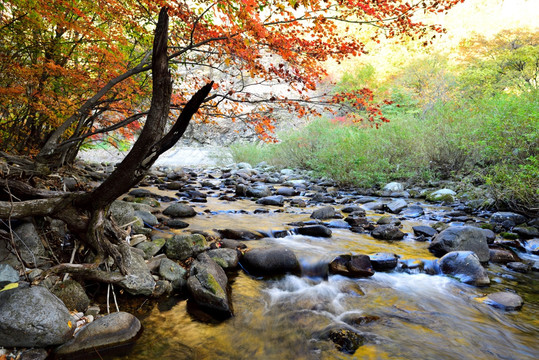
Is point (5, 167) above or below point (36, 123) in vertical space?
below

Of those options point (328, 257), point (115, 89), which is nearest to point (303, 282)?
point (328, 257)

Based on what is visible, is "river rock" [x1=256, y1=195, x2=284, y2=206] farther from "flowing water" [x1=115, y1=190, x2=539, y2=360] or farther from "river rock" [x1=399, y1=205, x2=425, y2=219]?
"flowing water" [x1=115, y1=190, x2=539, y2=360]

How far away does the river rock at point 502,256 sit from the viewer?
4.26m

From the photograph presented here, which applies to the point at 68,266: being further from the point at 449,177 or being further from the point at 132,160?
the point at 449,177

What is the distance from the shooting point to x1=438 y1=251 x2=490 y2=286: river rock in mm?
3644

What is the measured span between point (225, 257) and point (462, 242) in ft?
11.8

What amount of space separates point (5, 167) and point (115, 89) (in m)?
3.34

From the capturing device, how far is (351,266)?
13.0 feet

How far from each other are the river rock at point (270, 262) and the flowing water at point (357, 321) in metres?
0.15

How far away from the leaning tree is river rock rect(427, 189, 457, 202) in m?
4.33

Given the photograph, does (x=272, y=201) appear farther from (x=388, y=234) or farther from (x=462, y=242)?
Result: (x=462, y=242)

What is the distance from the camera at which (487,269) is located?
13.2ft

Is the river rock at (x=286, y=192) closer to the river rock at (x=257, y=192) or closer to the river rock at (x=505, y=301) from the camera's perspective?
the river rock at (x=257, y=192)

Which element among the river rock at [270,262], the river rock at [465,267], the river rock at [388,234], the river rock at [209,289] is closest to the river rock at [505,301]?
the river rock at [465,267]
